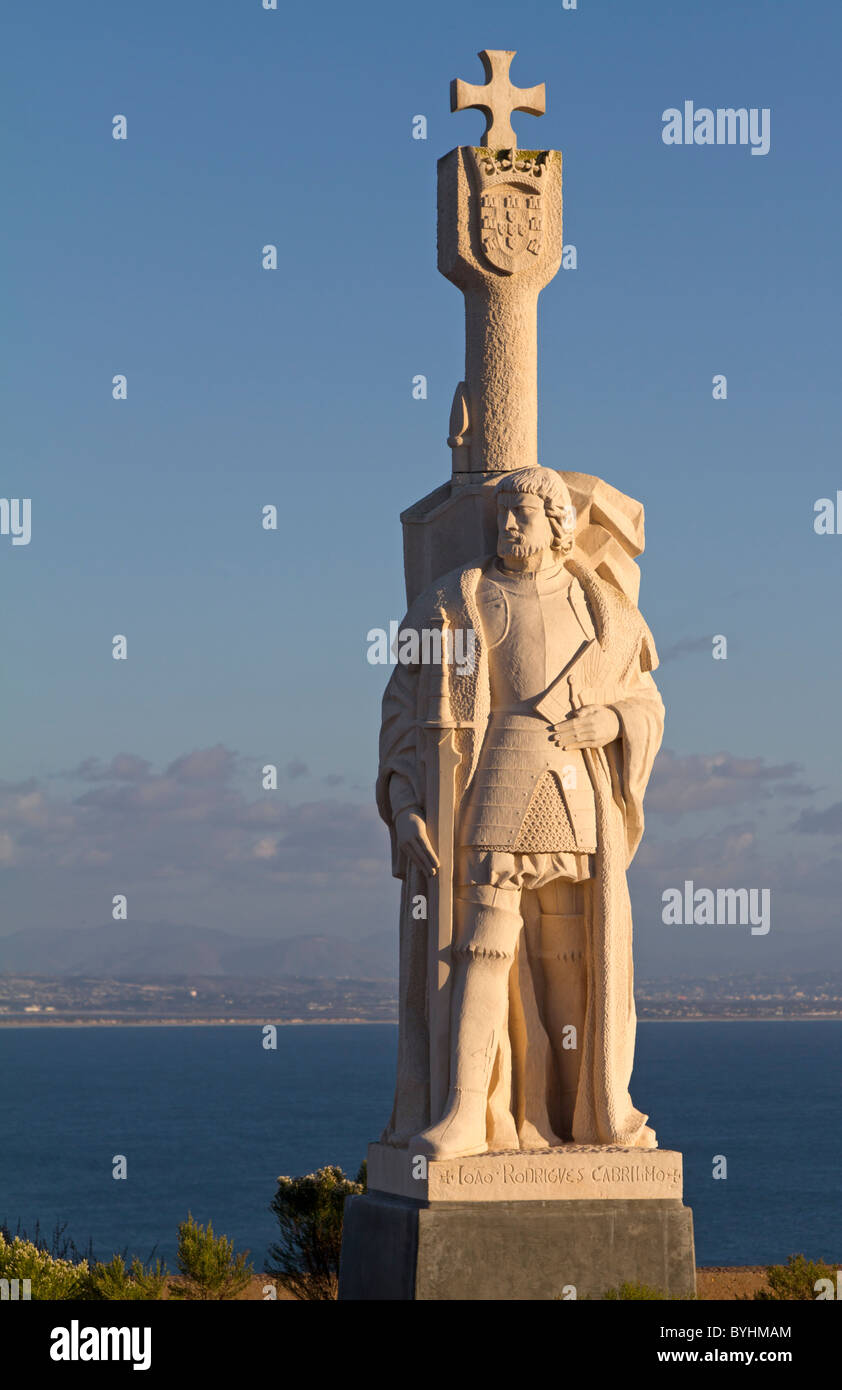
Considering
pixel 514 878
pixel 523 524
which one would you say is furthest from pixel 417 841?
pixel 523 524

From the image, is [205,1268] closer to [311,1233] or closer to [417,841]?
[311,1233]

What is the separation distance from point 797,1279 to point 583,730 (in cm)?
413

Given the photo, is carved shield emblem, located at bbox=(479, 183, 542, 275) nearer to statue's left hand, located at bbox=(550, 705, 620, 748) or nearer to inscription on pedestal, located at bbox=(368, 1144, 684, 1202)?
statue's left hand, located at bbox=(550, 705, 620, 748)

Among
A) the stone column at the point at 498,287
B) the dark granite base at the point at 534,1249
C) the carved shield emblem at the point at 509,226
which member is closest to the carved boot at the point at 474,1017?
the dark granite base at the point at 534,1249

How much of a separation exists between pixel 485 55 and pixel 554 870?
514cm

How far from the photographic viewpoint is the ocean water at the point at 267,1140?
53.9 m

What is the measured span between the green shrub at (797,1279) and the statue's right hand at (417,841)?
12.0ft

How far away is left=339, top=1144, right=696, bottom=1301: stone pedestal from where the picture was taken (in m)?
10.6

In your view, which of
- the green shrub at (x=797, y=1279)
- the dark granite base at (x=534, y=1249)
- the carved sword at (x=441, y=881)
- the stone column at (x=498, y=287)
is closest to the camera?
the dark granite base at (x=534, y=1249)

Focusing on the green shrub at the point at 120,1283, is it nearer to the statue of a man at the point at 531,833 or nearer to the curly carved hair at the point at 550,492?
the statue of a man at the point at 531,833

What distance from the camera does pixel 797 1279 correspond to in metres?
12.7

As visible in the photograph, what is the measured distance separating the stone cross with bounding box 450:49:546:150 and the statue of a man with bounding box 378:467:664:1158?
2.30 m
